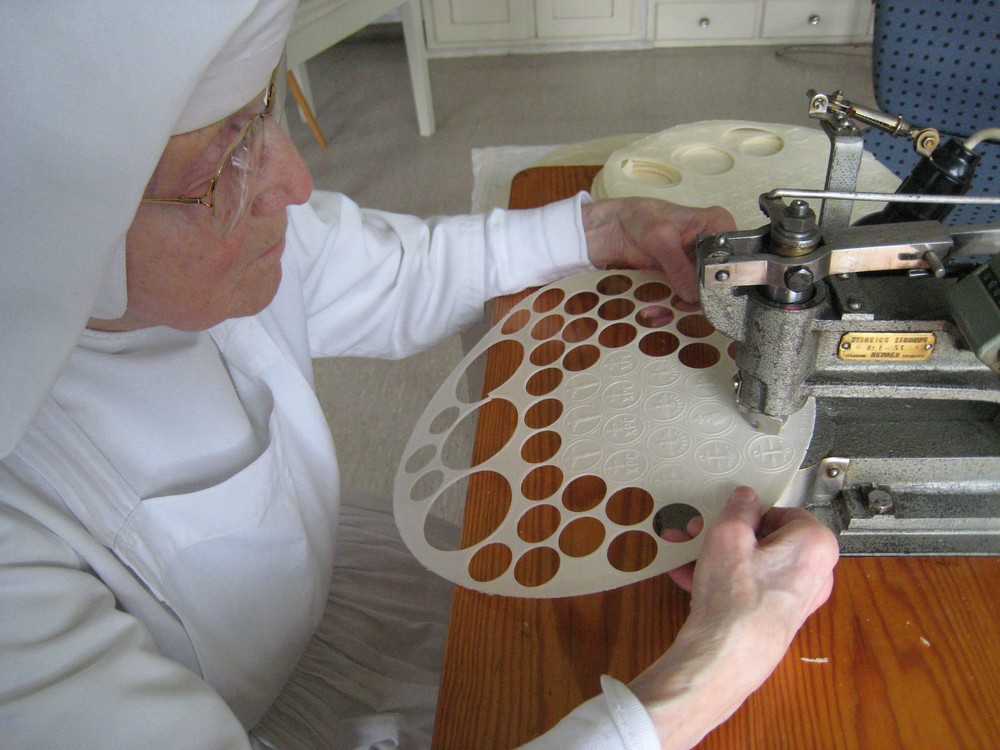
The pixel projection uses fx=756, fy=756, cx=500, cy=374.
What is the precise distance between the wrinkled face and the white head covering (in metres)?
0.13

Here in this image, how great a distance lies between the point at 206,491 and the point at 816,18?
3.77 metres

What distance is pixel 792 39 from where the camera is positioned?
363 centimetres

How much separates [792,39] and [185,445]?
148 inches

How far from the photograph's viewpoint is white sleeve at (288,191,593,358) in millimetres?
993

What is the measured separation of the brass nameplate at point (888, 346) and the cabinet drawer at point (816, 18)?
351 cm

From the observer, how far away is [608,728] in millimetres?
506

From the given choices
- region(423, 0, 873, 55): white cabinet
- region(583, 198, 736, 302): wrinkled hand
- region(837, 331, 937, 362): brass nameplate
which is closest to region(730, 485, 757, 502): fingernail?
region(837, 331, 937, 362): brass nameplate

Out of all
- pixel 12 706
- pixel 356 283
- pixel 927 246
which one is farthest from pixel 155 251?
pixel 927 246

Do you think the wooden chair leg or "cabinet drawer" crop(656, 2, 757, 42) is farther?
"cabinet drawer" crop(656, 2, 757, 42)

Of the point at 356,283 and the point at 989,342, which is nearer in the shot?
the point at 989,342

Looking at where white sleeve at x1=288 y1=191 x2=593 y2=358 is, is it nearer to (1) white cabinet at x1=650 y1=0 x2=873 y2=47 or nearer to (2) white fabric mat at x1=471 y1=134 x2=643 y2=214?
(2) white fabric mat at x1=471 y1=134 x2=643 y2=214

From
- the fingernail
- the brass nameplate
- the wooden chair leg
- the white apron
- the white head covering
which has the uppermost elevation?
the white head covering

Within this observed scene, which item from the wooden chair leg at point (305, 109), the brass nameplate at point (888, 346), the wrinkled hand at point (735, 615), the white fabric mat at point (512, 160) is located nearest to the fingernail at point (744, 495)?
the wrinkled hand at point (735, 615)

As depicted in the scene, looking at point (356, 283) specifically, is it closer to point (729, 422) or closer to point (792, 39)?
point (729, 422)
